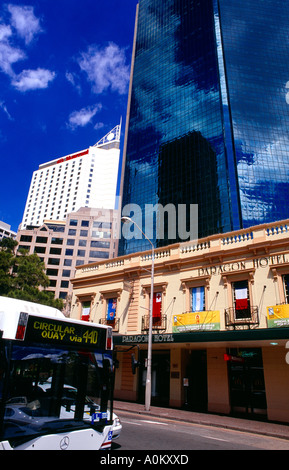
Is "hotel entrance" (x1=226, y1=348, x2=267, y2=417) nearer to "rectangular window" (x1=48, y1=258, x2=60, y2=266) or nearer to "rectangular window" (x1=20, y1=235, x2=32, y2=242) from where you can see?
"rectangular window" (x1=48, y1=258, x2=60, y2=266)

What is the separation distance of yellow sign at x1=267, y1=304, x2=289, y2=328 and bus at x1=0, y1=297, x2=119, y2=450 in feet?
37.0

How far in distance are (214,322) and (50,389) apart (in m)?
13.2

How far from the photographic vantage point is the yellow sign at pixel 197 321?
1753 centimetres

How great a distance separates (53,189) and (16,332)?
15629 centimetres

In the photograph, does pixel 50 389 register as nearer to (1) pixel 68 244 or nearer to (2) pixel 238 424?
(2) pixel 238 424

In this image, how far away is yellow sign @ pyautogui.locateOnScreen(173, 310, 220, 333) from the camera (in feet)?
57.5

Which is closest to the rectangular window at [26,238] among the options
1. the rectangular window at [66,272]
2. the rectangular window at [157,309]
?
the rectangular window at [66,272]

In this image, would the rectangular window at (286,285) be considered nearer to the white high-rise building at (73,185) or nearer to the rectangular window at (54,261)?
the rectangular window at (54,261)

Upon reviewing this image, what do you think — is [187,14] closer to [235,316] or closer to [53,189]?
[53,189]

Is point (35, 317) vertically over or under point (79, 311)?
under

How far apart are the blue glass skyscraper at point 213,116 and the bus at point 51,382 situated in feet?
221

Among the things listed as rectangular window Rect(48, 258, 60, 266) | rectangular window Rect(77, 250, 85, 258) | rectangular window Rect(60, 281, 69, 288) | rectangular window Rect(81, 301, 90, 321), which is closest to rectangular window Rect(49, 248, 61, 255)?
rectangular window Rect(48, 258, 60, 266)
